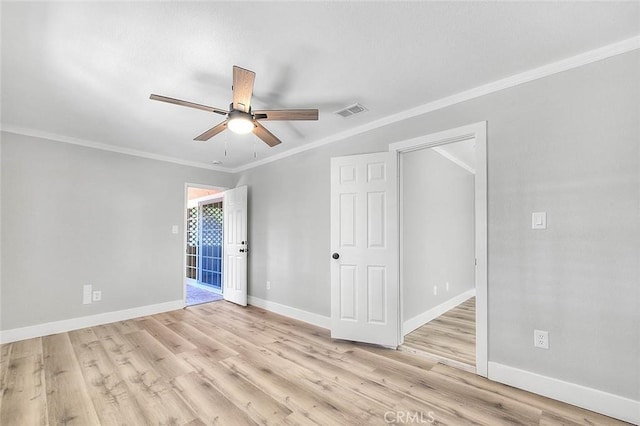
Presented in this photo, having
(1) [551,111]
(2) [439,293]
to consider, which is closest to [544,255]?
(1) [551,111]

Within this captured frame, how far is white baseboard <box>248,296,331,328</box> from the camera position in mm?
3760

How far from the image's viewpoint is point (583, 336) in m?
2.02

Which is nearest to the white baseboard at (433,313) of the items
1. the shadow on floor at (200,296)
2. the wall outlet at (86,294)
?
the shadow on floor at (200,296)

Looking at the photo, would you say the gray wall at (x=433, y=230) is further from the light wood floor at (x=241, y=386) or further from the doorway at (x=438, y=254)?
the light wood floor at (x=241, y=386)

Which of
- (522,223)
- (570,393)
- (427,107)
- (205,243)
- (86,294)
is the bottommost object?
(570,393)

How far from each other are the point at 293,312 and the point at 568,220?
132 inches

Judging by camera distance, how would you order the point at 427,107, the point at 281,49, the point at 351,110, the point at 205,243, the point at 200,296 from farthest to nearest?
the point at 205,243, the point at 200,296, the point at 351,110, the point at 427,107, the point at 281,49

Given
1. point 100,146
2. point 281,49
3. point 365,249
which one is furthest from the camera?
point 100,146

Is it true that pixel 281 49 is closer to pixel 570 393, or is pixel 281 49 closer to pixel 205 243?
pixel 570 393

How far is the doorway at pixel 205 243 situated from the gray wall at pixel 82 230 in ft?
5.16

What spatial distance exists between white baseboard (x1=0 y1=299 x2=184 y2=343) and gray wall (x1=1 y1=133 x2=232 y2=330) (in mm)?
67

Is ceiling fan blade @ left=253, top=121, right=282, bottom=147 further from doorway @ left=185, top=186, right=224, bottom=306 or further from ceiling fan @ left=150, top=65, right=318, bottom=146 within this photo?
doorway @ left=185, top=186, right=224, bottom=306

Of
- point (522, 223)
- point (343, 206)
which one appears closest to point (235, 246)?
point (343, 206)

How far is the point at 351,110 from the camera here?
9.68ft
